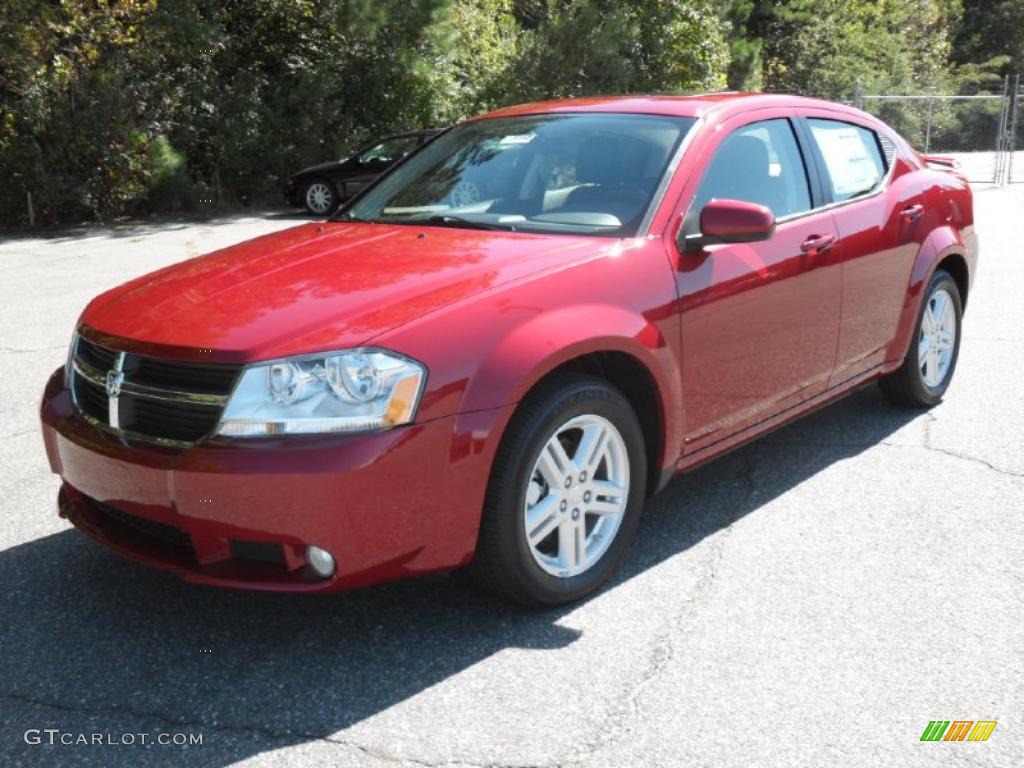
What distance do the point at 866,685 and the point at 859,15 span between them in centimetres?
3829

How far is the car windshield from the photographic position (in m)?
4.03

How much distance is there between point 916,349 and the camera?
551 cm

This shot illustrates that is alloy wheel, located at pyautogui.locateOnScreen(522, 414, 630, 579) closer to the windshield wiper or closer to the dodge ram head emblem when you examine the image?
the windshield wiper

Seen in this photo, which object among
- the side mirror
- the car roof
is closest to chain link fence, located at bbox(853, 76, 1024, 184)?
the car roof

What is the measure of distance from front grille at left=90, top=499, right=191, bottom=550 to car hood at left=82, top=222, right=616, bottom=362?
51 centimetres

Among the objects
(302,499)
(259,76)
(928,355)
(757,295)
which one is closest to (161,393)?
(302,499)

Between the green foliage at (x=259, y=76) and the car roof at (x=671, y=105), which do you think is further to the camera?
the green foliage at (x=259, y=76)

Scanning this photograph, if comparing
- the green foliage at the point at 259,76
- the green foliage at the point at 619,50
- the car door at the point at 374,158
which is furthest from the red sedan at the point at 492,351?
the green foliage at the point at 619,50

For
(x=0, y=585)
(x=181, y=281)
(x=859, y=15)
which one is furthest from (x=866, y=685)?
(x=859, y=15)

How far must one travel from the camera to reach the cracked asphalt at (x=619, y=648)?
282 cm

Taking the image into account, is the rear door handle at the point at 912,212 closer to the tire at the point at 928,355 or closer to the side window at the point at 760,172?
the tire at the point at 928,355

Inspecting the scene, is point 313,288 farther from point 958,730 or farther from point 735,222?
point 958,730

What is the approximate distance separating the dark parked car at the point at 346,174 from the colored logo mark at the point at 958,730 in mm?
15353

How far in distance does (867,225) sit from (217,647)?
332 centimetres
